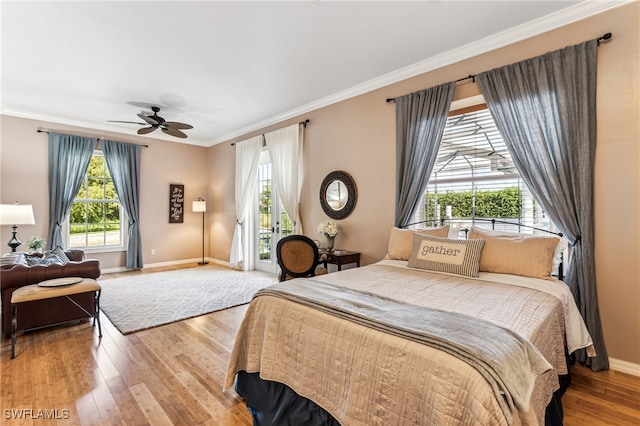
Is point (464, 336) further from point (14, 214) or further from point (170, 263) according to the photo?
point (170, 263)

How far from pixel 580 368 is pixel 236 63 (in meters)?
4.33

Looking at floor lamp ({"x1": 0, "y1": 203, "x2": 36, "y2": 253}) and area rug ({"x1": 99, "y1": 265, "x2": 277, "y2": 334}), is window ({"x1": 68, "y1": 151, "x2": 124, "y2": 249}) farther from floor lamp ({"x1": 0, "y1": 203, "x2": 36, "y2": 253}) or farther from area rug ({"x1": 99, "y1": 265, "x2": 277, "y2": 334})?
floor lamp ({"x1": 0, "y1": 203, "x2": 36, "y2": 253})

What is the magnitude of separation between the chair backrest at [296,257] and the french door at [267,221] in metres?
1.78

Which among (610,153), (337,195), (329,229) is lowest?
(329,229)

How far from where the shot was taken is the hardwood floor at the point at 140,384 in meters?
1.87

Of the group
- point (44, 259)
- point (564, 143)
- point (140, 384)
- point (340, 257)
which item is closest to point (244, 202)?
point (340, 257)

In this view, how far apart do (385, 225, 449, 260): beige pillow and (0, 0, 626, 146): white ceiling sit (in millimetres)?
1834

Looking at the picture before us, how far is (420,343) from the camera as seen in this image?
1256 mm

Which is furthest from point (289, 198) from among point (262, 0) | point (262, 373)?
point (262, 373)

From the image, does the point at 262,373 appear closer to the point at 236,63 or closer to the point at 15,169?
the point at 236,63

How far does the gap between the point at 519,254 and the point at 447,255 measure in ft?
1.73

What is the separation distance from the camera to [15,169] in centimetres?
495

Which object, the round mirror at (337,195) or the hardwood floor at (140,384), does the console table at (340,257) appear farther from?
the hardwood floor at (140,384)

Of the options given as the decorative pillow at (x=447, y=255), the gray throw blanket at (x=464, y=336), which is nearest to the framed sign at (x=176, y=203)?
the decorative pillow at (x=447, y=255)
